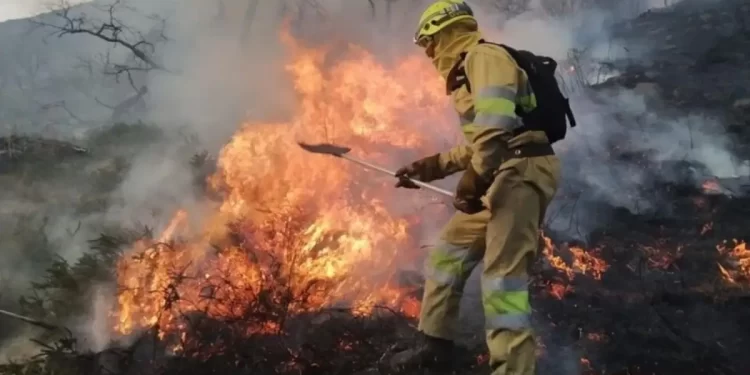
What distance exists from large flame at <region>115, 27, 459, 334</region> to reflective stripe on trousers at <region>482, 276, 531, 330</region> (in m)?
1.46

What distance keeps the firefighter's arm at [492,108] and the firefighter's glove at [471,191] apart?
71 mm

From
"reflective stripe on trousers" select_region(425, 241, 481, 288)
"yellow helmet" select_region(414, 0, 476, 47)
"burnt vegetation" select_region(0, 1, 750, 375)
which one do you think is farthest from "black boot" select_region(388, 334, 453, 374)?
"yellow helmet" select_region(414, 0, 476, 47)

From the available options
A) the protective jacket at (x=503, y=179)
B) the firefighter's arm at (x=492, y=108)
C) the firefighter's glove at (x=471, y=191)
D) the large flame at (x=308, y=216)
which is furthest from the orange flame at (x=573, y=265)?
the firefighter's arm at (x=492, y=108)

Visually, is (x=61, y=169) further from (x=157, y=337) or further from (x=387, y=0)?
(x=387, y=0)

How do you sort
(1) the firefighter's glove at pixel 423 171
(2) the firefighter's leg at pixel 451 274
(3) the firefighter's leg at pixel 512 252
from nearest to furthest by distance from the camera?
1. (3) the firefighter's leg at pixel 512 252
2. (2) the firefighter's leg at pixel 451 274
3. (1) the firefighter's glove at pixel 423 171

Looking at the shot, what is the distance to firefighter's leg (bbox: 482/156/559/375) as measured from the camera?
11.9ft

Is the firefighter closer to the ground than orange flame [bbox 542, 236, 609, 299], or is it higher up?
higher up

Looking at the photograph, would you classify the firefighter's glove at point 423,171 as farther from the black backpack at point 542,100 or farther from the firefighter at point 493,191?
the black backpack at point 542,100

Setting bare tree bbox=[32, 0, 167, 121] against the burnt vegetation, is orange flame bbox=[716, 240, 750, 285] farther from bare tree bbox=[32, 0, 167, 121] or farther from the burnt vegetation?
bare tree bbox=[32, 0, 167, 121]

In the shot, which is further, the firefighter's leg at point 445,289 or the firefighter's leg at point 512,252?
the firefighter's leg at point 445,289

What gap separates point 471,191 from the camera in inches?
149

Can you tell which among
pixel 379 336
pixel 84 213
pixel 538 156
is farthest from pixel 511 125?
pixel 84 213

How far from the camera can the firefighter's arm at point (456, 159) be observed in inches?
175

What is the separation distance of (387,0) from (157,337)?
5.29 metres
